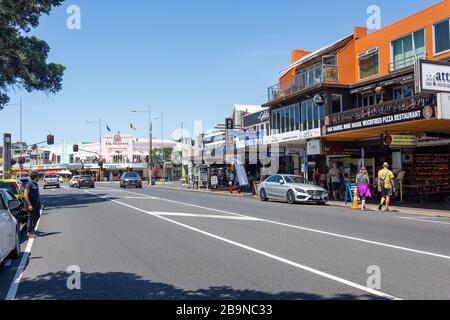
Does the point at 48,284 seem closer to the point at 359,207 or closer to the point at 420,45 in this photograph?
the point at 359,207

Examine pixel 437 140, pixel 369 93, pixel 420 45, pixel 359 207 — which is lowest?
pixel 359 207

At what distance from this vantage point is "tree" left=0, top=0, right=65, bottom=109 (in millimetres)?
19875

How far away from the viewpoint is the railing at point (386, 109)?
18703 mm

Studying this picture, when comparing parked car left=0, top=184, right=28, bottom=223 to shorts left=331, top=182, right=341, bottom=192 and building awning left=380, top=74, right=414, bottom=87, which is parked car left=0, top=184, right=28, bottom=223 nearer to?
shorts left=331, top=182, right=341, bottom=192

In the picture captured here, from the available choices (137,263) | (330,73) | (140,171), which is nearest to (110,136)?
(140,171)

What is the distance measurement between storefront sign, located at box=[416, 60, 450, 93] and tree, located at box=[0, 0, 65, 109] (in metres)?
16.1

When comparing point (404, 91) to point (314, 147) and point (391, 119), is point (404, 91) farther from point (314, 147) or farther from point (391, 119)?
point (391, 119)

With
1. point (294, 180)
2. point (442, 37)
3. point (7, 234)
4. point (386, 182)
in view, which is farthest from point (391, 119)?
point (7, 234)

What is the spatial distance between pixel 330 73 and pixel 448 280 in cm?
2445

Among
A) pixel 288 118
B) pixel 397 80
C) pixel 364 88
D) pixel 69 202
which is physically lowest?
pixel 69 202

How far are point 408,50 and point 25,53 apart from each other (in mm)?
19667

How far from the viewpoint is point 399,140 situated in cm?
2178

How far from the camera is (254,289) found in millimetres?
6324

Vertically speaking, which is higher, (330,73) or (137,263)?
(330,73)
